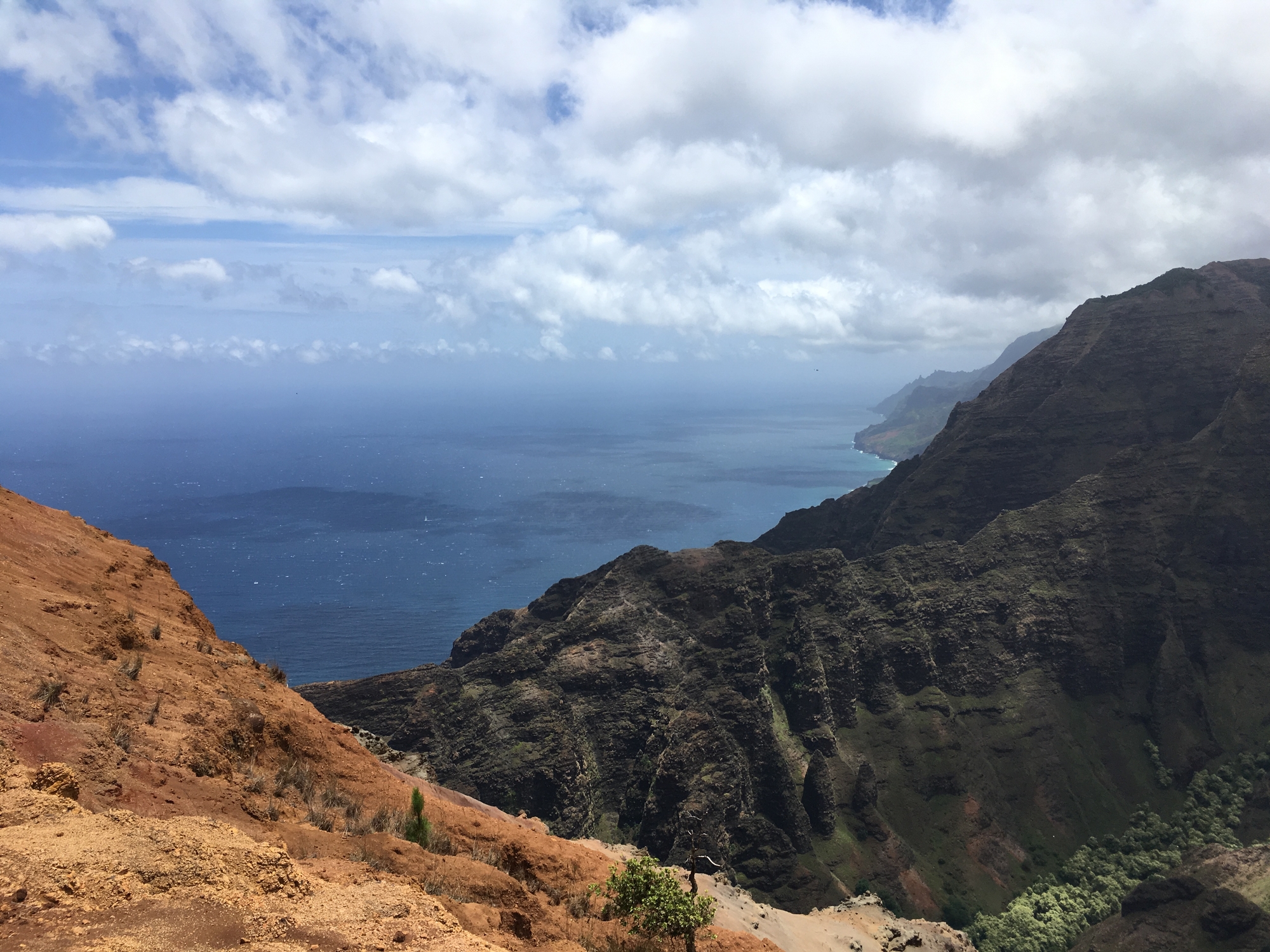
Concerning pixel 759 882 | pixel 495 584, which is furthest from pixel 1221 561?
pixel 495 584

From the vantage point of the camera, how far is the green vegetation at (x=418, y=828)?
2297 centimetres

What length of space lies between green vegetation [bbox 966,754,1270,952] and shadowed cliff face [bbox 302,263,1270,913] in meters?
2.25

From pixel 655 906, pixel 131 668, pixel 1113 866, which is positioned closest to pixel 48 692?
pixel 131 668

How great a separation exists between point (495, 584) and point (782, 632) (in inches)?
4038

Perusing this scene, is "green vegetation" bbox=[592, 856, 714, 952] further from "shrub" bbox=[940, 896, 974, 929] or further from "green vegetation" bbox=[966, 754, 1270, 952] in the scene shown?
"shrub" bbox=[940, 896, 974, 929]

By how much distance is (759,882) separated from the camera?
68.5 meters

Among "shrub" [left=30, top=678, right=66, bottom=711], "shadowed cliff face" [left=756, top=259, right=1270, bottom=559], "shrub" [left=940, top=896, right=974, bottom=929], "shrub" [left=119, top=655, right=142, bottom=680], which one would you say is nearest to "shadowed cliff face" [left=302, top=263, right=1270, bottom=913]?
"shrub" [left=940, top=896, right=974, bottom=929]

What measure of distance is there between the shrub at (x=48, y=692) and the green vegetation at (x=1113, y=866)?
231 ft

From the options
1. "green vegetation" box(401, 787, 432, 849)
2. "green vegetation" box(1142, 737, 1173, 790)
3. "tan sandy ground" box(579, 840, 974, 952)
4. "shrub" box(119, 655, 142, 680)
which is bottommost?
"green vegetation" box(1142, 737, 1173, 790)

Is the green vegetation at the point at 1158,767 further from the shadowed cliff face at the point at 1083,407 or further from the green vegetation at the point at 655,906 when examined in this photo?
the green vegetation at the point at 655,906

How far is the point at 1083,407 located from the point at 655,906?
434 ft

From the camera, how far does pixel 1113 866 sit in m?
76.6

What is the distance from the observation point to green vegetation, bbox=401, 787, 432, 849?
23.0 metres

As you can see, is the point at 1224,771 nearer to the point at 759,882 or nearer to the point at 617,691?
the point at 759,882
